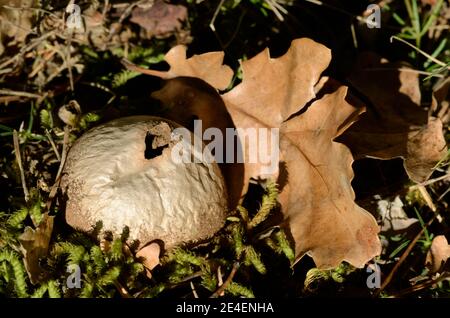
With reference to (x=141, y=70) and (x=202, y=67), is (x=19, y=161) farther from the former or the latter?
(x=202, y=67)

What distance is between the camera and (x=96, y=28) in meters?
3.03

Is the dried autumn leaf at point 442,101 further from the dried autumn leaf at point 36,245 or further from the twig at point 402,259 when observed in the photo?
the dried autumn leaf at point 36,245

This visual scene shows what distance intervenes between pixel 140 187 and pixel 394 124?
1408 millimetres

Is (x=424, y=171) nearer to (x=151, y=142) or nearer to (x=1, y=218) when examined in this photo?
(x=151, y=142)

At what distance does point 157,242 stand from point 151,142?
0.43 meters

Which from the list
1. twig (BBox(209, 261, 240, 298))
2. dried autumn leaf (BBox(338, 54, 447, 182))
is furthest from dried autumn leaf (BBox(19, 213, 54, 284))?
dried autumn leaf (BBox(338, 54, 447, 182))

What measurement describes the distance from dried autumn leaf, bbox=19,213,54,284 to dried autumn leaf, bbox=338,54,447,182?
1.41 metres

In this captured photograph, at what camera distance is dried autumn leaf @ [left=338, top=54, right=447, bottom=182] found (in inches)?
101

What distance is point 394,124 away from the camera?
109 inches

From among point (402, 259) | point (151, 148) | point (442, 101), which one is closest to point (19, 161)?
point (151, 148)

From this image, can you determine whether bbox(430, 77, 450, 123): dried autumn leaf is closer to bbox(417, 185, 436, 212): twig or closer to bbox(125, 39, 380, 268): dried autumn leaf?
bbox(417, 185, 436, 212): twig

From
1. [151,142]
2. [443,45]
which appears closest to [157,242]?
[151,142]

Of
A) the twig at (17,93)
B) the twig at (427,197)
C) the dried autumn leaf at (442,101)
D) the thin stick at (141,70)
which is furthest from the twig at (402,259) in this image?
the twig at (17,93)
